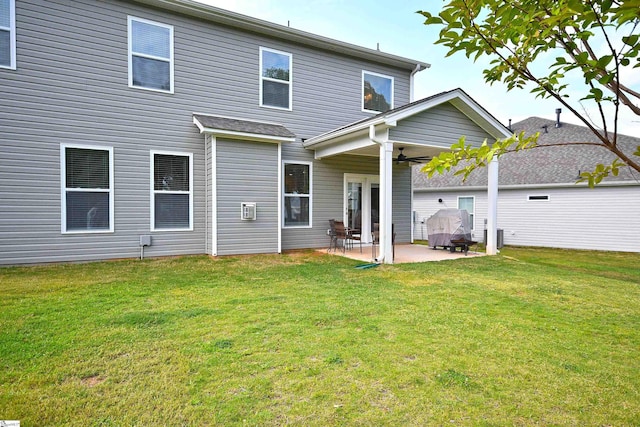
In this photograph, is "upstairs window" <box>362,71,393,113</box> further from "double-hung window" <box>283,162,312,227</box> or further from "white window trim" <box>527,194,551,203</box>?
"white window trim" <box>527,194,551,203</box>

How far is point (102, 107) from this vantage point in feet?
24.7

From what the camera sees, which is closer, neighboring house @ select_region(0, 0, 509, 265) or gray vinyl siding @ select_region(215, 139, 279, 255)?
neighboring house @ select_region(0, 0, 509, 265)

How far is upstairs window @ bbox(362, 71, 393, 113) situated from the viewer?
1079 cm

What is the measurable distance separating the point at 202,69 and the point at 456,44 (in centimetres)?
812

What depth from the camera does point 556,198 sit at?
1319 cm

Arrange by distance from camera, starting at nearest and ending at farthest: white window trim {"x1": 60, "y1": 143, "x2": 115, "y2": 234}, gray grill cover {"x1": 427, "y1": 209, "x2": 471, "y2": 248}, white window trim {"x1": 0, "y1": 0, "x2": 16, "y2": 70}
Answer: white window trim {"x1": 0, "y1": 0, "x2": 16, "y2": 70}, white window trim {"x1": 60, "y1": 143, "x2": 115, "y2": 234}, gray grill cover {"x1": 427, "y1": 209, "x2": 471, "y2": 248}

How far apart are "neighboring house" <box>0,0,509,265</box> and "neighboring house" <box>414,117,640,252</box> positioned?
5922 mm

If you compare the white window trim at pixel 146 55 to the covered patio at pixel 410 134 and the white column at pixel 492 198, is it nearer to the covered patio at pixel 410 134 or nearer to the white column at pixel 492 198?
the covered patio at pixel 410 134

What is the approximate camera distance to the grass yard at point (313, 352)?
2.28 m

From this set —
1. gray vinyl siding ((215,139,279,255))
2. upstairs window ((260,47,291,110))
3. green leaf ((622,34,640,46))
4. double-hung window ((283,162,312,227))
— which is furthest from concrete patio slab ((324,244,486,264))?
green leaf ((622,34,640,46))

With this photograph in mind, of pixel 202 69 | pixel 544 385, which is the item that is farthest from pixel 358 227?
pixel 544 385

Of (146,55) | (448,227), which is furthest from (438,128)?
(146,55)

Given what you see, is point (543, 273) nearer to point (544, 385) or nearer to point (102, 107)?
point (544, 385)

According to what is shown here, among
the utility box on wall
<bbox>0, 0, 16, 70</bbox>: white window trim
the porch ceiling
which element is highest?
<bbox>0, 0, 16, 70</bbox>: white window trim
